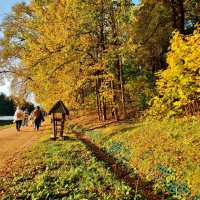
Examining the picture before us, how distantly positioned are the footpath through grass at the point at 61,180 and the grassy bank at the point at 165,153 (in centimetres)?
111

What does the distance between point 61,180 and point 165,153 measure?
3380 mm

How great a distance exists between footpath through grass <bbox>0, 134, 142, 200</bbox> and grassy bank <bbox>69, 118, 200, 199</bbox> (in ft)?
3.64

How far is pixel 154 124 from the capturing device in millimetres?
14555

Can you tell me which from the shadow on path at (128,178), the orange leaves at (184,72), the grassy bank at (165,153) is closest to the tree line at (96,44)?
the grassy bank at (165,153)

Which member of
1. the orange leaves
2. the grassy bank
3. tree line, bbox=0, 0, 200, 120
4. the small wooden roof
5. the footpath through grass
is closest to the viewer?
the footpath through grass

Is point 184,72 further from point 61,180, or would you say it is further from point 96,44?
point 96,44

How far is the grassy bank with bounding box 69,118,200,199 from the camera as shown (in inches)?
320

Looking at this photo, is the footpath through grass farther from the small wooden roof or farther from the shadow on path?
the small wooden roof

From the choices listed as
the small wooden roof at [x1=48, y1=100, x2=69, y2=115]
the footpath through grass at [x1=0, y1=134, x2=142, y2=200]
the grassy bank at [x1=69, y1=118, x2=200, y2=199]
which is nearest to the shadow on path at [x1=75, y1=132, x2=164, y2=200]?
the grassy bank at [x1=69, y1=118, x2=200, y2=199]

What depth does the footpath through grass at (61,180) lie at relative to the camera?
7.66 meters

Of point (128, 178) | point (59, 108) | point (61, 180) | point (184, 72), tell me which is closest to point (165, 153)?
point (128, 178)

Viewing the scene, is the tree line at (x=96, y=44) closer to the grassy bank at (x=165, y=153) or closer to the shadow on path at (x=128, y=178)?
the grassy bank at (x=165, y=153)

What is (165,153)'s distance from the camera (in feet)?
32.4

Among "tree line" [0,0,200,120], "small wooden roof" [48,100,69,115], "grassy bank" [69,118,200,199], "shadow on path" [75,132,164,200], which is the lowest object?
"shadow on path" [75,132,164,200]
